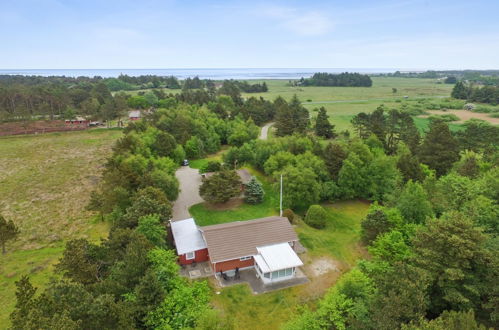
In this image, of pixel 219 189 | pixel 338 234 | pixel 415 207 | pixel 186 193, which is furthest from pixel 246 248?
pixel 186 193

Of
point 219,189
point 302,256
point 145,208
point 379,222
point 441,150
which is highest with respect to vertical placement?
point 441,150

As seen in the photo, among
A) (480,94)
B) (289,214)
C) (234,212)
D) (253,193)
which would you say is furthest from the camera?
(480,94)

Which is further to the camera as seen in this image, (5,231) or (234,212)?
(234,212)

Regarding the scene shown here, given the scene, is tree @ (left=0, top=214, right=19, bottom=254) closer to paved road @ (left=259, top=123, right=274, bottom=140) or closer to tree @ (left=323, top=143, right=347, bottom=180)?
tree @ (left=323, top=143, right=347, bottom=180)

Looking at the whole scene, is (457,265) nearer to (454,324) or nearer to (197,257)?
(454,324)

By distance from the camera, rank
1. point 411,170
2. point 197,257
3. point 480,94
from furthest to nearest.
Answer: point 480,94
point 411,170
point 197,257

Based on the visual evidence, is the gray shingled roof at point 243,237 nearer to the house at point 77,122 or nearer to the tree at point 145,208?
the tree at point 145,208

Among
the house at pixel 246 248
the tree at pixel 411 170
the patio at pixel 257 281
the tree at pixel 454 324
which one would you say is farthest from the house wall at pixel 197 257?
the tree at pixel 411 170
